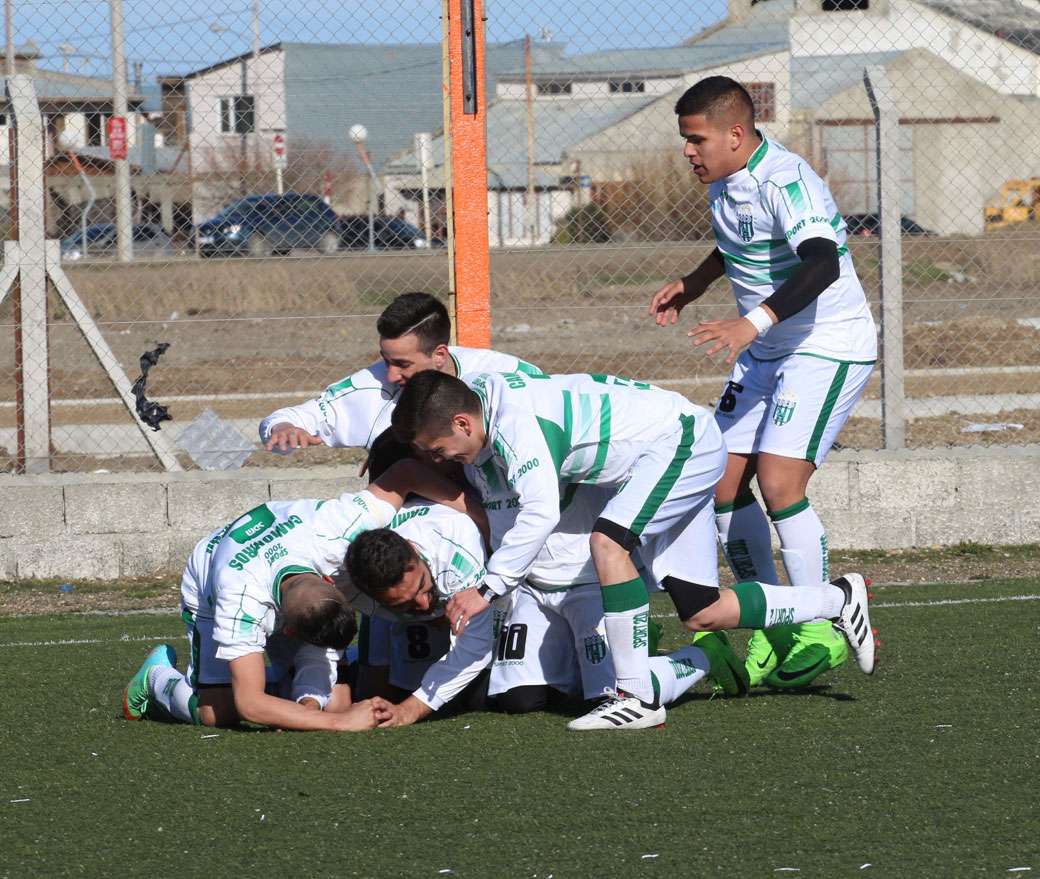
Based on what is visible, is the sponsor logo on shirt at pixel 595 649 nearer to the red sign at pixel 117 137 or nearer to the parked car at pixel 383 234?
the parked car at pixel 383 234

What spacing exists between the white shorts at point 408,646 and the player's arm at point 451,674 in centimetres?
28

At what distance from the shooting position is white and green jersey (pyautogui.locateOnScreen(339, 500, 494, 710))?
492 cm

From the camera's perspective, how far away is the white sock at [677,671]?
4953 mm

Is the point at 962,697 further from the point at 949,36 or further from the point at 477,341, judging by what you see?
the point at 949,36

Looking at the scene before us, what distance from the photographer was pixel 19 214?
8203 mm

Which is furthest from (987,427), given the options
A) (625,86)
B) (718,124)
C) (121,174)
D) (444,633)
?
(444,633)

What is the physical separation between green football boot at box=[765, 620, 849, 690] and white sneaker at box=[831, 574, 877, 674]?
0.10 meters

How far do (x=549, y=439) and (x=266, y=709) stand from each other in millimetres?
1186

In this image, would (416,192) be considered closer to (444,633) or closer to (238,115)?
(238,115)

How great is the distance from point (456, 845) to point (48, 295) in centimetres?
555

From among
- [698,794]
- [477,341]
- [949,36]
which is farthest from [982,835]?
[949,36]

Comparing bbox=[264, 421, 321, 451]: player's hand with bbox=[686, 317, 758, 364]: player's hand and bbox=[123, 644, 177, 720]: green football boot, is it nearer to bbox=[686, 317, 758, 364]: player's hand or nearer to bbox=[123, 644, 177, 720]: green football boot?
bbox=[123, 644, 177, 720]: green football boot

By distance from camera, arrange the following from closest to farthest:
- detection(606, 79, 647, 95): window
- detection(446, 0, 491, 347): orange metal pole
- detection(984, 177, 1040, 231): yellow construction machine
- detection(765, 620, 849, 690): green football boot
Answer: detection(765, 620, 849, 690): green football boot
detection(446, 0, 491, 347): orange metal pole
detection(606, 79, 647, 95): window
detection(984, 177, 1040, 231): yellow construction machine

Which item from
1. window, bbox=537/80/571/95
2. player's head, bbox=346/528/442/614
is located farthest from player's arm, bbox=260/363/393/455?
window, bbox=537/80/571/95
